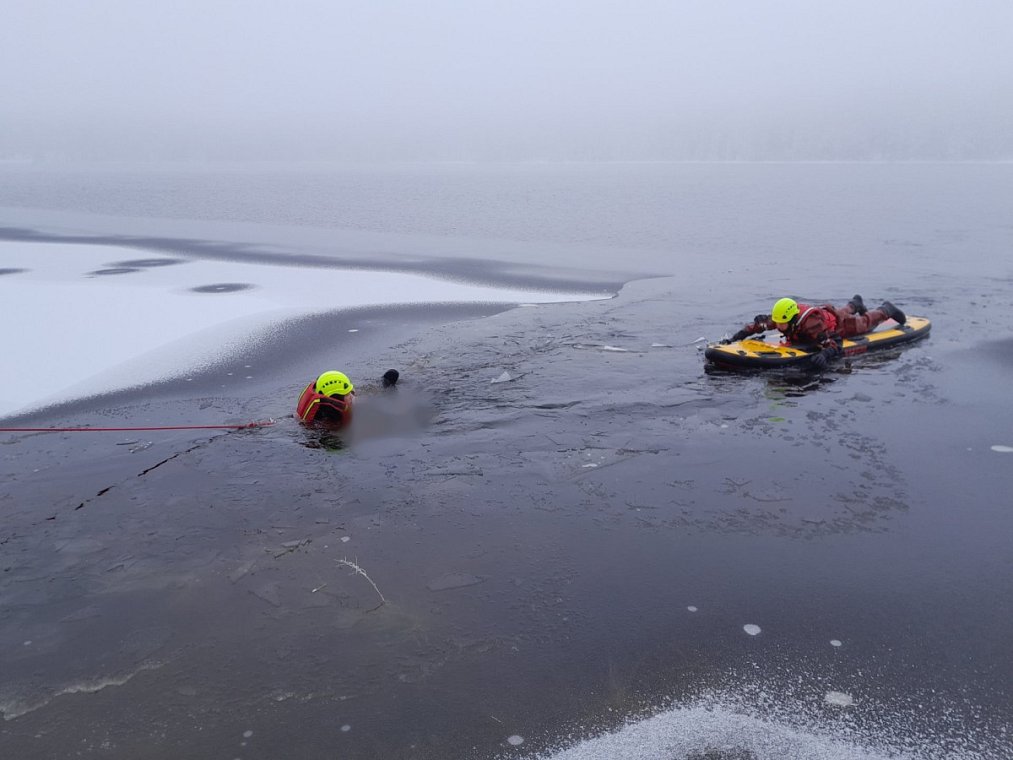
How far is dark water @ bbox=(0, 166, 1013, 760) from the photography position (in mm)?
3754

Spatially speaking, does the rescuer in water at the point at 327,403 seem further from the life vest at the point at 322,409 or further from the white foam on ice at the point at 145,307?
the white foam on ice at the point at 145,307

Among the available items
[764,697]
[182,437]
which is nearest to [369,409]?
[182,437]

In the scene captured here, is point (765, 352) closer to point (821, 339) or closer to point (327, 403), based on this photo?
point (821, 339)

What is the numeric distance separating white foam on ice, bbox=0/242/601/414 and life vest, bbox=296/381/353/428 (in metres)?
2.60

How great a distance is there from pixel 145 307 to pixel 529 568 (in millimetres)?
9790

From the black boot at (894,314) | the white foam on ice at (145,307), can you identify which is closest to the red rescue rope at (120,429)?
the white foam on ice at (145,307)

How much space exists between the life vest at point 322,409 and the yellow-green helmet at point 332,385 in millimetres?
44

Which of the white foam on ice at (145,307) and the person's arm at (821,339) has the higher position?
the person's arm at (821,339)

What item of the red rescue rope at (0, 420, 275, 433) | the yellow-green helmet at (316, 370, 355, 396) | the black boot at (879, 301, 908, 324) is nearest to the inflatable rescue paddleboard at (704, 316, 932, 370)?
the black boot at (879, 301, 908, 324)

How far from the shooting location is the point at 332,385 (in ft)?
25.0

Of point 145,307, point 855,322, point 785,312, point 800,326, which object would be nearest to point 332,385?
point 785,312

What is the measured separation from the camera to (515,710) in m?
3.80

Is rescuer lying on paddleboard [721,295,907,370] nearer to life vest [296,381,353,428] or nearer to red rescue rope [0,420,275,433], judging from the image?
life vest [296,381,353,428]

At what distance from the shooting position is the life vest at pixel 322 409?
7.54m
